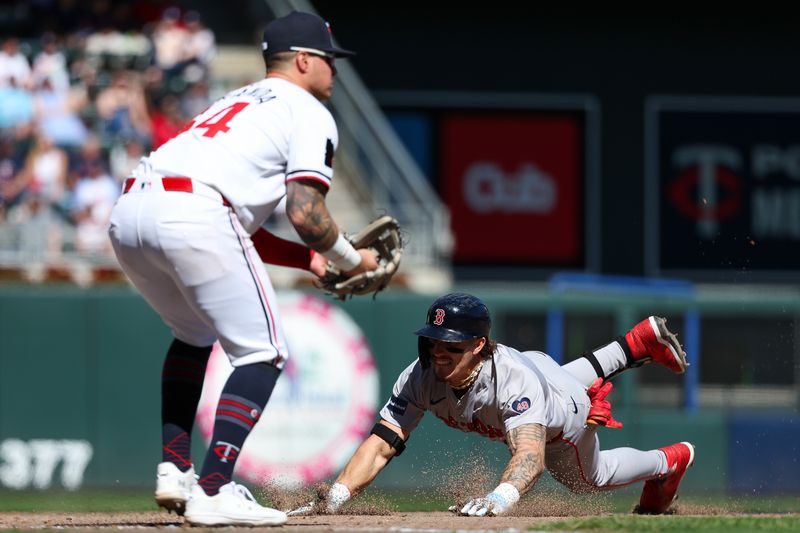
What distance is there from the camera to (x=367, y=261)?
16.9 feet

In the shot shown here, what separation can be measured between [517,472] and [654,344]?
1349 mm

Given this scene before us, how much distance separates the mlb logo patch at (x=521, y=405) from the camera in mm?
5387

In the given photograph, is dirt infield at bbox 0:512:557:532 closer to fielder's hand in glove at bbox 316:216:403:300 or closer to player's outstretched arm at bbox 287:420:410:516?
player's outstretched arm at bbox 287:420:410:516

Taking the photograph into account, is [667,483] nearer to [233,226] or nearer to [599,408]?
[599,408]

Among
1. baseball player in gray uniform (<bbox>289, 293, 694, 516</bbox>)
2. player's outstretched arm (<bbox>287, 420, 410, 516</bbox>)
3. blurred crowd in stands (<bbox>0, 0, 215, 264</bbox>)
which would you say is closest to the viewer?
baseball player in gray uniform (<bbox>289, 293, 694, 516</bbox>)

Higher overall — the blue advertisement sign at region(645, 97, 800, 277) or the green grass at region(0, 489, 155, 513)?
→ the blue advertisement sign at region(645, 97, 800, 277)

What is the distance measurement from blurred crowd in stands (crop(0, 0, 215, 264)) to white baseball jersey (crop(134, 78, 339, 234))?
637 centimetres

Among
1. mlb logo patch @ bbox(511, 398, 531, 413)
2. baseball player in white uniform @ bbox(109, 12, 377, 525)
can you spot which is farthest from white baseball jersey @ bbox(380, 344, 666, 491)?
baseball player in white uniform @ bbox(109, 12, 377, 525)

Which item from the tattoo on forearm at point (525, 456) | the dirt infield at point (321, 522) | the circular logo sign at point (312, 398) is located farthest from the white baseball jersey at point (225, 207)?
the circular logo sign at point (312, 398)

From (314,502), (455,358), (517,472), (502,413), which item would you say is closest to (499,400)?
(502,413)

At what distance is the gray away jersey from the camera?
17.8ft

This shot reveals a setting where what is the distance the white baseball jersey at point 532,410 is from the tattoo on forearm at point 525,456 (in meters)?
0.03

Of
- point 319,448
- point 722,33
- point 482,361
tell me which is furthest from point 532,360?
point 722,33

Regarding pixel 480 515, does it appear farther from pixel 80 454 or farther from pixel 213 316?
Answer: pixel 80 454
